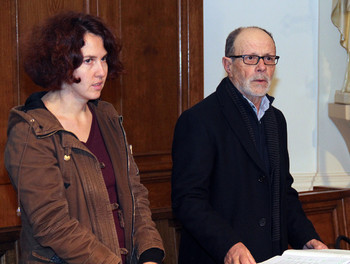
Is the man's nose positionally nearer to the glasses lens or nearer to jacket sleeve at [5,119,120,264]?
the glasses lens

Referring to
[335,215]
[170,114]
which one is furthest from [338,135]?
[170,114]

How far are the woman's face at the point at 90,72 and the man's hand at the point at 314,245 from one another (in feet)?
3.92

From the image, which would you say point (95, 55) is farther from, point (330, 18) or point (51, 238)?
point (330, 18)

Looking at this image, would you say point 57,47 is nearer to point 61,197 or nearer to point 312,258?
point 61,197

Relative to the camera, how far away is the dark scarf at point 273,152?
276cm

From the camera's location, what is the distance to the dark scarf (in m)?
2.76

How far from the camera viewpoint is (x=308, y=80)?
4.92 m

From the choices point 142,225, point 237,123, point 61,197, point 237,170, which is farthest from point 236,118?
point 61,197

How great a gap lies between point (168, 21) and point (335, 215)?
1.85 meters

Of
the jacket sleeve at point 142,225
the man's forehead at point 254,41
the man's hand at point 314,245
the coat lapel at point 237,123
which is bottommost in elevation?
the man's hand at point 314,245

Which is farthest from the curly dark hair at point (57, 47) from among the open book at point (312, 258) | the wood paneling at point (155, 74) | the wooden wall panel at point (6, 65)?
the wood paneling at point (155, 74)

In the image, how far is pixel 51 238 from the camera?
6.84 feet

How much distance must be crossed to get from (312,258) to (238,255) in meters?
0.29

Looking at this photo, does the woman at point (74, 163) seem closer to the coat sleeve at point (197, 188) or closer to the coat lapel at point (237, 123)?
the coat sleeve at point (197, 188)
